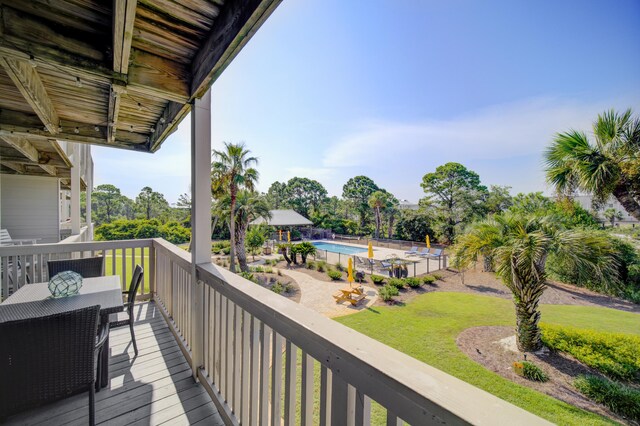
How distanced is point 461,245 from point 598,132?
504 centimetres

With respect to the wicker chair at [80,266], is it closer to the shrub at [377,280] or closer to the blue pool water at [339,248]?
the shrub at [377,280]

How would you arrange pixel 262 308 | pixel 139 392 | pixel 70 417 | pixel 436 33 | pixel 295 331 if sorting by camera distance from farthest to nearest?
pixel 436 33
pixel 139 392
pixel 70 417
pixel 262 308
pixel 295 331

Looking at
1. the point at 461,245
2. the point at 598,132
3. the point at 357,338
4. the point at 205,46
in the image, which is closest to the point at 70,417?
the point at 357,338

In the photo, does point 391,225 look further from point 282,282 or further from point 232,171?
point 232,171

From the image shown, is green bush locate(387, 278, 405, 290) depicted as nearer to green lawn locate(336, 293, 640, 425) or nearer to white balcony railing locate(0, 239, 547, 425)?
green lawn locate(336, 293, 640, 425)

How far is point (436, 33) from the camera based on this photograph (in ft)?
25.1

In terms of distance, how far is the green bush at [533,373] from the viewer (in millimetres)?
5304

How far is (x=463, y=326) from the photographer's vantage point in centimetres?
751

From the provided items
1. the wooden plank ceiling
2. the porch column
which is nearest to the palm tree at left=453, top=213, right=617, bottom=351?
the wooden plank ceiling

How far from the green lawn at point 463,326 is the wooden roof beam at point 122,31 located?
5309 mm

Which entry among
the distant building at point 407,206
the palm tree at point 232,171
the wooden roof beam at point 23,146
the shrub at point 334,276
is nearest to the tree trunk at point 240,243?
the palm tree at point 232,171

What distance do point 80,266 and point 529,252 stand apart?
798 centimetres

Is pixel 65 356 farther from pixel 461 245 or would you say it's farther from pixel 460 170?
pixel 460 170

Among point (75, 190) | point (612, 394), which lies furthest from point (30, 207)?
point (612, 394)
